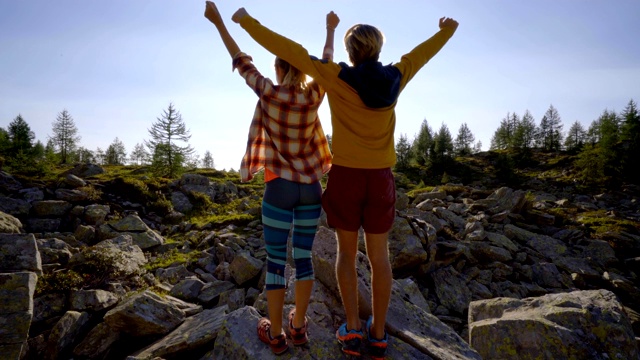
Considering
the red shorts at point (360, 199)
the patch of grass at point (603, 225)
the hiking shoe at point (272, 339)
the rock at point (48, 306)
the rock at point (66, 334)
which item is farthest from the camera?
the patch of grass at point (603, 225)

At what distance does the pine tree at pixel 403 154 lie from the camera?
209ft

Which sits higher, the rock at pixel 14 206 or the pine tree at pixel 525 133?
the pine tree at pixel 525 133

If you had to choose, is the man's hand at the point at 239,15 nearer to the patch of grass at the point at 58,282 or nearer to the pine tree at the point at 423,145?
the patch of grass at the point at 58,282

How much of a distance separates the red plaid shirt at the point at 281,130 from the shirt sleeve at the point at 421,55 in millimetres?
874

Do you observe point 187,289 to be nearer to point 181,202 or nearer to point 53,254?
point 53,254

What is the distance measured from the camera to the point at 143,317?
5707mm

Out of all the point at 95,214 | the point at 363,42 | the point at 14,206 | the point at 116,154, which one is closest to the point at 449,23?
the point at 363,42

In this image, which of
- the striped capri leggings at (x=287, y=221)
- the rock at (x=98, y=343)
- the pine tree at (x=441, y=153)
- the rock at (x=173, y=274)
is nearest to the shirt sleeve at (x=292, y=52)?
the striped capri leggings at (x=287, y=221)

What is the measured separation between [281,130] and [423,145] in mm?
73063

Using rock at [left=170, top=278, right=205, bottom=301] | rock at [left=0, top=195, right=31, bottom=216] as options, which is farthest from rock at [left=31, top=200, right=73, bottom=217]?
rock at [left=170, top=278, right=205, bottom=301]

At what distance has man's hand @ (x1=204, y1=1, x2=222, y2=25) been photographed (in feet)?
11.4

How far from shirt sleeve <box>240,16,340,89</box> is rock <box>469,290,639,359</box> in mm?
4984

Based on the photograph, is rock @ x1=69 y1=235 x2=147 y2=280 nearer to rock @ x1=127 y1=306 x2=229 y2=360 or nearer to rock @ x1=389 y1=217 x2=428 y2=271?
rock @ x1=127 y1=306 x2=229 y2=360

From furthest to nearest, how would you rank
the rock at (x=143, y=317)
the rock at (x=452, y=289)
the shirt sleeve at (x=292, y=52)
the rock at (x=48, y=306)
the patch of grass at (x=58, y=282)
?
the rock at (x=452, y=289)
the patch of grass at (x=58, y=282)
the rock at (x=48, y=306)
the rock at (x=143, y=317)
the shirt sleeve at (x=292, y=52)
